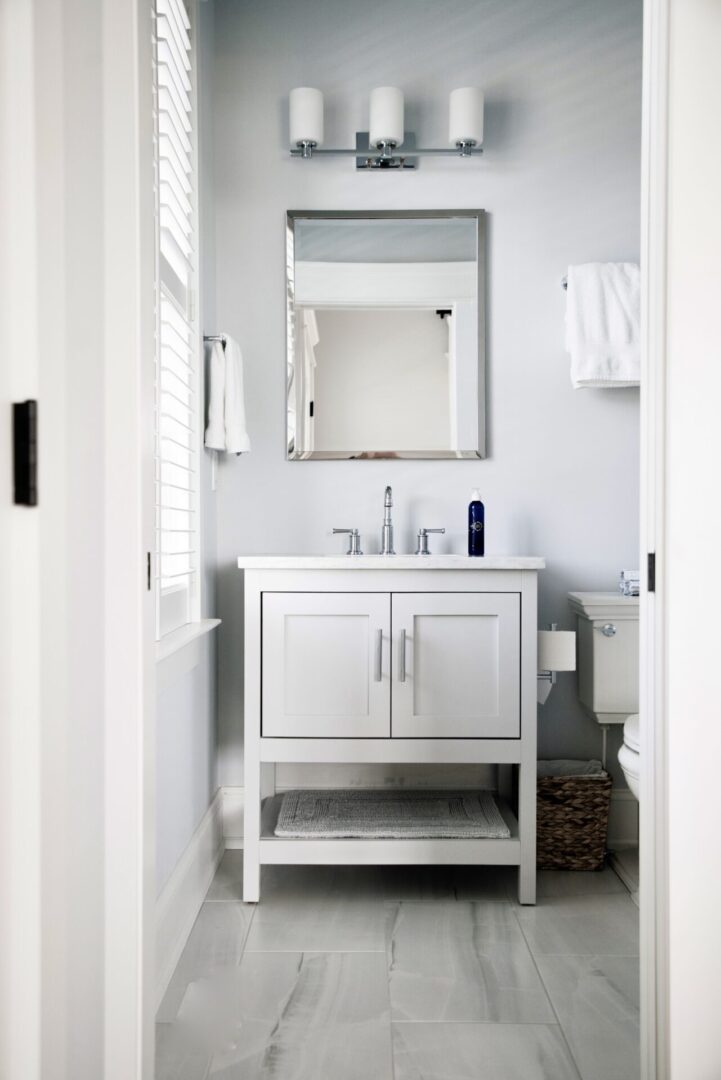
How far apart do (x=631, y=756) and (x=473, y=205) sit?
5.80 feet

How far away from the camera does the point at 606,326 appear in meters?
2.60

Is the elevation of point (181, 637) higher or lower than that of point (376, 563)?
lower

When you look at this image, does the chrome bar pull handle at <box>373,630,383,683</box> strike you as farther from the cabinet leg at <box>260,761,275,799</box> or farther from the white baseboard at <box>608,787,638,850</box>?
the white baseboard at <box>608,787,638,850</box>

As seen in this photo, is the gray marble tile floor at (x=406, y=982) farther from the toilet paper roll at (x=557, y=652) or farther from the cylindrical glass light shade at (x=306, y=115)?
the cylindrical glass light shade at (x=306, y=115)

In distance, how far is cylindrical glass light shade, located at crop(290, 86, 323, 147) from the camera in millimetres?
2588

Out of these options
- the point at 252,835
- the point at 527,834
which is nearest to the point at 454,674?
the point at 527,834

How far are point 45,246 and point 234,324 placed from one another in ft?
6.20

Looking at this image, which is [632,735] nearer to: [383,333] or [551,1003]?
[551,1003]

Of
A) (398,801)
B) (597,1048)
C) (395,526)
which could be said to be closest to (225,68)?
(395,526)

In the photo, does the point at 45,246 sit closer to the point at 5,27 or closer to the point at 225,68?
the point at 5,27

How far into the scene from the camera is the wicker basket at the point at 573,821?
2.52 metres

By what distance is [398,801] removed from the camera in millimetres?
2611

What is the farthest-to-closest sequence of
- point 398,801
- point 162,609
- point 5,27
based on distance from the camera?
point 398,801, point 162,609, point 5,27

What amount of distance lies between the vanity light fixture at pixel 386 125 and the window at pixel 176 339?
37cm
